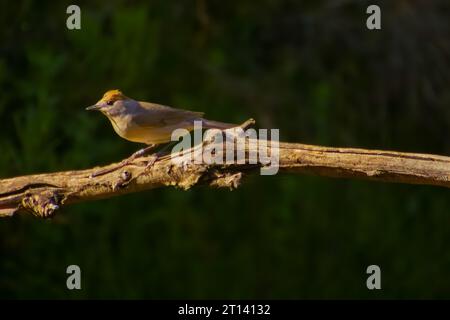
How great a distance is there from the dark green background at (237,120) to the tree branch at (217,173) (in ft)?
6.31

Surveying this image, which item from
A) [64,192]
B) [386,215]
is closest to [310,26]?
[386,215]

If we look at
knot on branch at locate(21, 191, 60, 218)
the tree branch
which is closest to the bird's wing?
the tree branch

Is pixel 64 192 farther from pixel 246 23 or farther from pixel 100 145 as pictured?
pixel 246 23

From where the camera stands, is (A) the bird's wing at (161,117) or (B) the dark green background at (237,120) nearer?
(A) the bird's wing at (161,117)

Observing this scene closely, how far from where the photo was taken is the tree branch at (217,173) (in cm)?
383

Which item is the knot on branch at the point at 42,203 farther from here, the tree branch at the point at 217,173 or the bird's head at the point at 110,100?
the bird's head at the point at 110,100

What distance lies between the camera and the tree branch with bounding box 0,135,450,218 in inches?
151

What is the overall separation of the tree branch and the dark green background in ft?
6.31

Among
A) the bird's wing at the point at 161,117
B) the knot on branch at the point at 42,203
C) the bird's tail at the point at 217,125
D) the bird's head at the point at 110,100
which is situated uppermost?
the bird's head at the point at 110,100

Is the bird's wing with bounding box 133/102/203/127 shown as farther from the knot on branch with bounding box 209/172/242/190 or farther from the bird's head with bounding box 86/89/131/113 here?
the knot on branch with bounding box 209/172/242/190

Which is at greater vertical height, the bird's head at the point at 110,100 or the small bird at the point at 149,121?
the bird's head at the point at 110,100

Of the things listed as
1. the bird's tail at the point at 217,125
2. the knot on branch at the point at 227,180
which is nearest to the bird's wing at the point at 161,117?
the bird's tail at the point at 217,125

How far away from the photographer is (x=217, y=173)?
13.0 feet

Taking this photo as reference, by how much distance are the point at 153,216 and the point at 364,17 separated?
2924 mm
